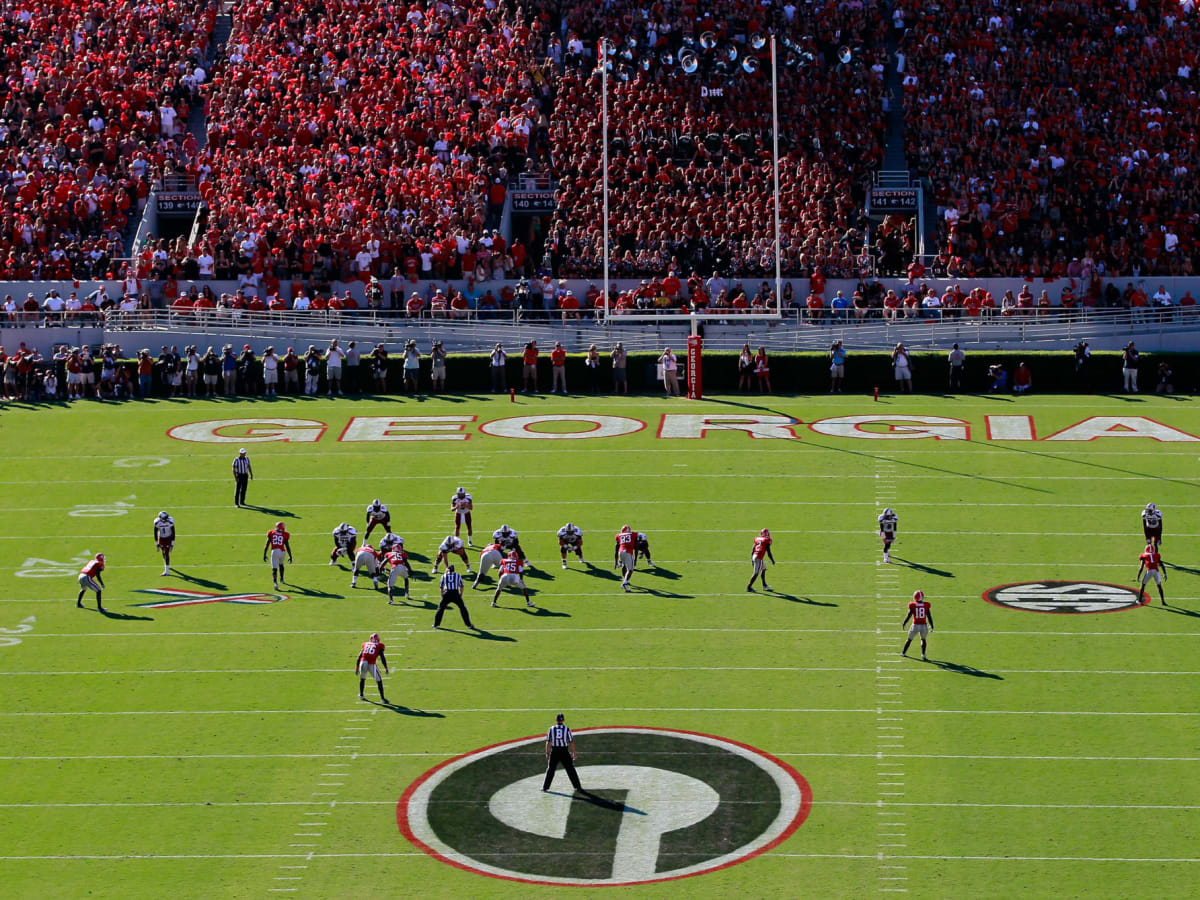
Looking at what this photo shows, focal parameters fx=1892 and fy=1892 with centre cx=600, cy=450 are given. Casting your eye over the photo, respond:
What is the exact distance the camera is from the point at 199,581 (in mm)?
27438

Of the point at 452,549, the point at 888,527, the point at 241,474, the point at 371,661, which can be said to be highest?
the point at 241,474

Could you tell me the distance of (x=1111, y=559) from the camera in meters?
27.5

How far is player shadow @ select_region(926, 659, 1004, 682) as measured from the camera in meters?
22.9

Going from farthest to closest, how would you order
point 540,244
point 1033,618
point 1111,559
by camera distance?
point 540,244 < point 1111,559 < point 1033,618

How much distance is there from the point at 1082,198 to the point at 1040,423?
33.1 feet

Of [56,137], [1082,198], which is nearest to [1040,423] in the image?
[1082,198]

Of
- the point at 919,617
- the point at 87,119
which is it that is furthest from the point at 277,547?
the point at 87,119

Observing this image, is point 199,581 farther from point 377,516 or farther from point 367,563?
point 377,516

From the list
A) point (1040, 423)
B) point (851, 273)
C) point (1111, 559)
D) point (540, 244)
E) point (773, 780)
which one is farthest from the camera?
point (540, 244)

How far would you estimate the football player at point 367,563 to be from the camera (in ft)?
87.9

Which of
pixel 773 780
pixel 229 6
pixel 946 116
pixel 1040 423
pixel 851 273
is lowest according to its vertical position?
pixel 773 780

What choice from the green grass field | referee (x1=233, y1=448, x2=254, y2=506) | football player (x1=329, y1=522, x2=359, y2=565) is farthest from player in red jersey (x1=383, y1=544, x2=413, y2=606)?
referee (x1=233, y1=448, x2=254, y2=506)

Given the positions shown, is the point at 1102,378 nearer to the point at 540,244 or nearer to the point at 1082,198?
the point at 1082,198

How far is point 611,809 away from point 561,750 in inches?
32.0
